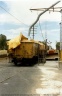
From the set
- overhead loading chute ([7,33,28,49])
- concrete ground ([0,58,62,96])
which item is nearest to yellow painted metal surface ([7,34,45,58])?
overhead loading chute ([7,33,28,49])

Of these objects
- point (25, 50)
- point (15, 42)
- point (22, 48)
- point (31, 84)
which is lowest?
point (31, 84)

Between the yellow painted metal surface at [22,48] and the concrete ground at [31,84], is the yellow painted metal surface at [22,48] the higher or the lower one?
the higher one

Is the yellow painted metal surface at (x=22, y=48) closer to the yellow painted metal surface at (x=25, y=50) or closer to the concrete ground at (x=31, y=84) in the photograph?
the yellow painted metal surface at (x=25, y=50)

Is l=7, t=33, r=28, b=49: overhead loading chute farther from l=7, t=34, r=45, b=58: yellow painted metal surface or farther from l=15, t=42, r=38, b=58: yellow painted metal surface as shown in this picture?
l=15, t=42, r=38, b=58: yellow painted metal surface

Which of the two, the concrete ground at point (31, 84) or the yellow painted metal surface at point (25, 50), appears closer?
the concrete ground at point (31, 84)

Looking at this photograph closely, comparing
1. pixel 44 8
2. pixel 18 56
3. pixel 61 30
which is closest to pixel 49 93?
pixel 61 30

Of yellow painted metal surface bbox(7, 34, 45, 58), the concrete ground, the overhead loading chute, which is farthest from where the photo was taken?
yellow painted metal surface bbox(7, 34, 45, 58)

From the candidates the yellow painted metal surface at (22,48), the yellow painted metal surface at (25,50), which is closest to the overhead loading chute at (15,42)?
the yellow painted metal surface at (22,48)

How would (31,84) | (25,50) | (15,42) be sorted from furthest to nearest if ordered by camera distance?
(25,50)
(15,42)
(31,84)

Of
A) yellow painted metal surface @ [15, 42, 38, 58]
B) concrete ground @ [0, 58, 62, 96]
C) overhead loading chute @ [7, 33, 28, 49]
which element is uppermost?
overhead loading chute @ [7, 33, 28, 49]

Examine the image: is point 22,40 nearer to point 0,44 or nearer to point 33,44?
point 33,44

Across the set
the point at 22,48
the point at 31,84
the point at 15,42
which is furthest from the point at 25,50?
the point at 31,84

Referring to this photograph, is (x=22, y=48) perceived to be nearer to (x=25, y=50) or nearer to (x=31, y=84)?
(x=25, y=50)

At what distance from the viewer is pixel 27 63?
34375 millimetres
